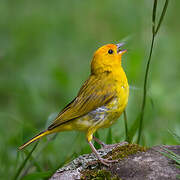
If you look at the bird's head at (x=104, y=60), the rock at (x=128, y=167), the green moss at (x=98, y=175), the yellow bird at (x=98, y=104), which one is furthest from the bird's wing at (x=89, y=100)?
the green moss at (x=98, y=175)

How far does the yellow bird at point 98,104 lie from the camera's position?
4.59 meters

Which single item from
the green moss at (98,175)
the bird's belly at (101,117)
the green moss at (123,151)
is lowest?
the green moss at (98,175)

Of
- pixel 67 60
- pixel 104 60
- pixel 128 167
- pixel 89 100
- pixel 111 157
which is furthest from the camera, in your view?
pixel 67 60

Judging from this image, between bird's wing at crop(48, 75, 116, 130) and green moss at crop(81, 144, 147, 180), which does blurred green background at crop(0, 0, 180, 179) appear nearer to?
bird's wing at crop(48, 75, 116, 130)

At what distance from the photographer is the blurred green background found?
6488 millimetres

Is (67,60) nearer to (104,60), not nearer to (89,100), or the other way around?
(104,60)

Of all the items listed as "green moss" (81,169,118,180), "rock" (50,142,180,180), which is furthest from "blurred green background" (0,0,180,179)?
"green moss" (81,169,118,180)

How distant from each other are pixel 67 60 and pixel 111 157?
5.58 meters

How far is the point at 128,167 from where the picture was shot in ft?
12.3

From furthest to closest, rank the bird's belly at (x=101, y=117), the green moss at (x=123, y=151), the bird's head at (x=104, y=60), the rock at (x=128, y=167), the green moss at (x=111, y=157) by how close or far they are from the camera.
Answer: the bird's head at (x=104, y=60) < the bird's belly at (x=101, y=117) < the green moss at (x=123, y=151) < the green moss at (x=111, y=157) < the rock at (x=128, y=167)

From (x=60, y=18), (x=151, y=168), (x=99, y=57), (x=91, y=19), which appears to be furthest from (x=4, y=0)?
(x=151, y=168)

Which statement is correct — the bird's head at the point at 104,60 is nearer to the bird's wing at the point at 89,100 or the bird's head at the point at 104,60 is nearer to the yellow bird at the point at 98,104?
the yellow bird at the point at 98,104

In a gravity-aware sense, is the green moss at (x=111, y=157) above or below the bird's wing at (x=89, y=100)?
below

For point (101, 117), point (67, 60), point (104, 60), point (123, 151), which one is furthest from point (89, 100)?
point (67, 60)
